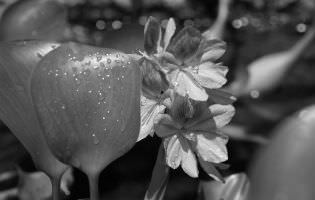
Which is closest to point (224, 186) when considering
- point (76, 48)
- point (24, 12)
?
point (76, 48)

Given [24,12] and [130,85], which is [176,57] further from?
[24,12]

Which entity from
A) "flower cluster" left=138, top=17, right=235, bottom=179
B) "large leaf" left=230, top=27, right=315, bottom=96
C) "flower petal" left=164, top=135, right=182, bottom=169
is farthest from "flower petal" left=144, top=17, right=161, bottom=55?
"large leaf" left=230, top=27, right=315, bottom=96

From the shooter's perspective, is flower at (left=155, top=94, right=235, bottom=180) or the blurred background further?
the blurred background

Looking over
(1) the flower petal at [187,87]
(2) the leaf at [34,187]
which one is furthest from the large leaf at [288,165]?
(2) the leaf at [34,187]

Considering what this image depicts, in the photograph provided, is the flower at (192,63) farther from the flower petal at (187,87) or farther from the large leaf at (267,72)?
the large leaf at (267,72)

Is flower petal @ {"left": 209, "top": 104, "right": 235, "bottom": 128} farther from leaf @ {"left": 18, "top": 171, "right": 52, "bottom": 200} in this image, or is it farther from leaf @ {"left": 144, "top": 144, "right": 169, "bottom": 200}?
leaf @ {"left": 18, "top": 171, "right": 52, "bottom": 200}

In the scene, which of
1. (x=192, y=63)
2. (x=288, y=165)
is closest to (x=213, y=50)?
(x=192, y=63)
